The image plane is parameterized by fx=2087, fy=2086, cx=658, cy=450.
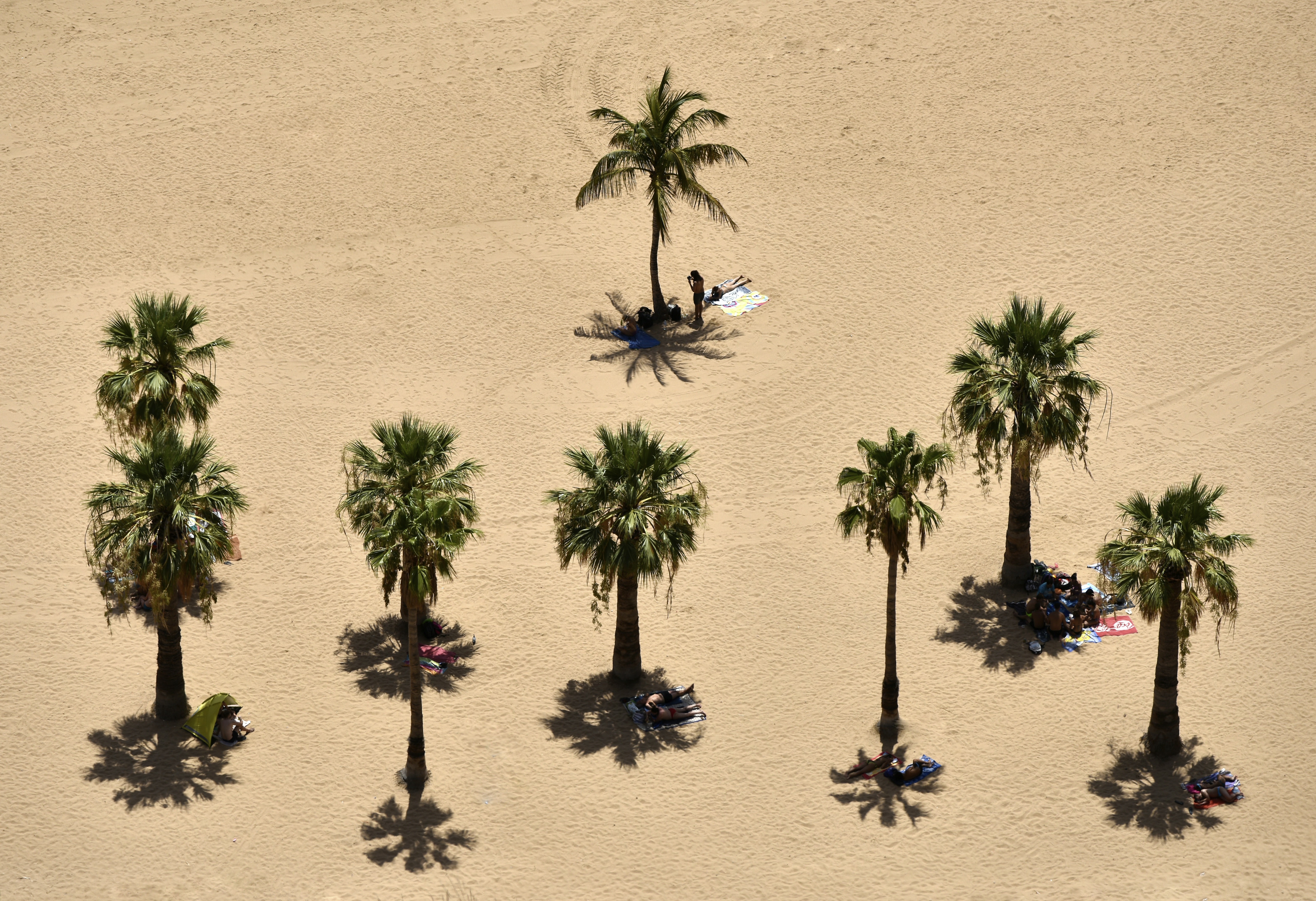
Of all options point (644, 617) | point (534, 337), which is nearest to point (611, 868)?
point (644, 617)

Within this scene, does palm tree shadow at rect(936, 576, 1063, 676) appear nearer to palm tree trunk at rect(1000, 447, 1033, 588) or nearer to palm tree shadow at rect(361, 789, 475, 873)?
palm tree trunk at rect(1000, 447, 1033, 588)

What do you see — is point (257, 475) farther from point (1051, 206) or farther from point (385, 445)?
point (1051, 206)


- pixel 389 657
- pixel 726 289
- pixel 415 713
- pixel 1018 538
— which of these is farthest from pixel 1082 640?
pixel 726 289

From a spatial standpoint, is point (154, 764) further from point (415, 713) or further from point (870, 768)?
point (870, 768)

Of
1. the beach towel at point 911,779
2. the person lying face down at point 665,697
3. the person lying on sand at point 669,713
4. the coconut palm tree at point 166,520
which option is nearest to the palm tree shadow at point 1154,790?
the beach towel at point 911,779

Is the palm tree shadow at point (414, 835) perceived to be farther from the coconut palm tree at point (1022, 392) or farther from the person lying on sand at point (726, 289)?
the person lying on sand at point (726, 289)

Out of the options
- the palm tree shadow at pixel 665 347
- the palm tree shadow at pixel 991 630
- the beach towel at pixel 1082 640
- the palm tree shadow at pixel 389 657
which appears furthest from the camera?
the palm tree shadow at pixel 665 347

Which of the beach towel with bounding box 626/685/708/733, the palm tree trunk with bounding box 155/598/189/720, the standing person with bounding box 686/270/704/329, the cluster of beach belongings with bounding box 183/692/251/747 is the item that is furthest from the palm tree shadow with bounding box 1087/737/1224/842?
the standing person with bounding box 686/270/704/329

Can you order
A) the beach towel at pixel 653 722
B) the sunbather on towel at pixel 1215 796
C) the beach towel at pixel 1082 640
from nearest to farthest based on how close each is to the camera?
the sunbather on towel at pixel 1215 796, the beach towel at pixel 653 722, the beach towel at pixel 1082 640
